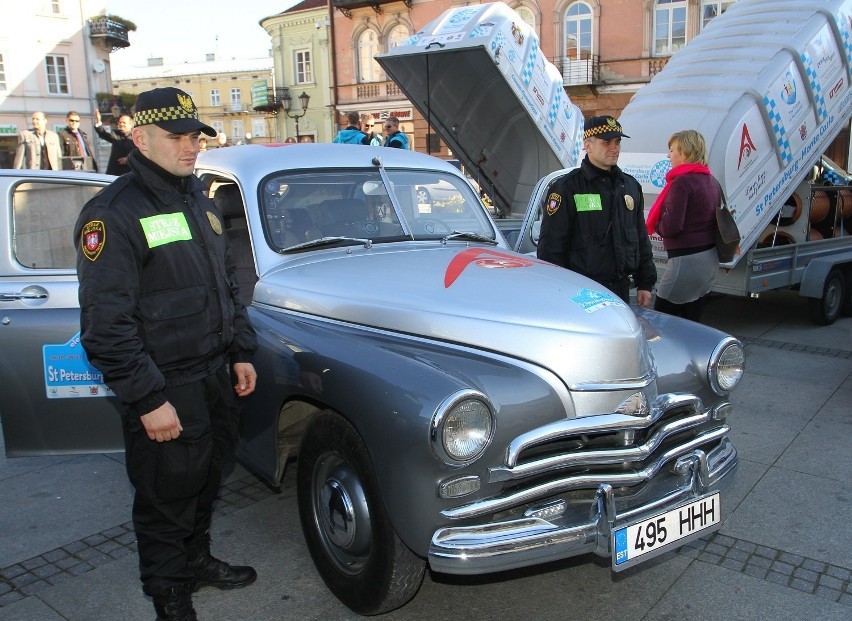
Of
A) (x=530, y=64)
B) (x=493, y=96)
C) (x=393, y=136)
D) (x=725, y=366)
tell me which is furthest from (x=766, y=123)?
(x=393, y=136)

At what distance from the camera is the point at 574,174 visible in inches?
176

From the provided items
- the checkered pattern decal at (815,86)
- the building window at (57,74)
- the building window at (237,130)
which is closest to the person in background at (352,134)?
the checkered pattern decal at (815,86)

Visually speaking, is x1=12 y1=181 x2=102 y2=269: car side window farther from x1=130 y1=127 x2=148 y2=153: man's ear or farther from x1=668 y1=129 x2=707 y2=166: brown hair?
x1=668 y1=129 x2=707 y2=166: brown hair

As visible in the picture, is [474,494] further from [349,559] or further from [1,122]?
[1,122]

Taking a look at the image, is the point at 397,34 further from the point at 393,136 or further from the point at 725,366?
the point at 725,366

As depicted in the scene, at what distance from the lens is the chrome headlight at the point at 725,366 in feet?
10.6

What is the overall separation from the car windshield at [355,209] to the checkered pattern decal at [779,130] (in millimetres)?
4143

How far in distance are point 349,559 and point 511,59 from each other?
7857 mm

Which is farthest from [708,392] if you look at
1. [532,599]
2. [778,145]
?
[778,145]

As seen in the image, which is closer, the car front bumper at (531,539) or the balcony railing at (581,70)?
the car front bumper at (531,539)

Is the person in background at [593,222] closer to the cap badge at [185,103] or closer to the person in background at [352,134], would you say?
the cap badge at [185,103]

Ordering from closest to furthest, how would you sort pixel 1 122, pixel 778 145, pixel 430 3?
pixel 778 145 → pixel 430 3 → pixel 1 122

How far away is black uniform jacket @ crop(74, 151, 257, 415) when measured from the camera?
2408 mm

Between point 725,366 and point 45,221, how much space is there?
3585 millimetres
